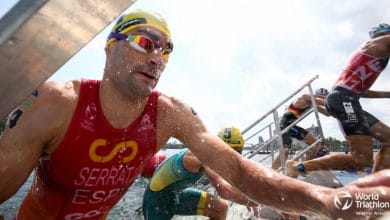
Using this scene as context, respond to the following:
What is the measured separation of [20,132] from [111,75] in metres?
0.93

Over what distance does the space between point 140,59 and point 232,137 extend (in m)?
3.48

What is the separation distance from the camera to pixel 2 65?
0.62 m

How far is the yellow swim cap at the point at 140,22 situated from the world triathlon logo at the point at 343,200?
1933 mm

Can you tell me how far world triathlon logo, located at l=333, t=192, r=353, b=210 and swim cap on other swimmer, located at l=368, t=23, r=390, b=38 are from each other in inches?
161

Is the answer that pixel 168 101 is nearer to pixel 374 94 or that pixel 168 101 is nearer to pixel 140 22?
pixel 140 22

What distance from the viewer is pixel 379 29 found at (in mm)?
4797

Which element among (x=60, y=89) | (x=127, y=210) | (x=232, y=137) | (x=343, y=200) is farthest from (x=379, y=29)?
(x=127, y=210)

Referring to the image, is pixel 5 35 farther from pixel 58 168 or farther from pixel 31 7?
pixel 58 168

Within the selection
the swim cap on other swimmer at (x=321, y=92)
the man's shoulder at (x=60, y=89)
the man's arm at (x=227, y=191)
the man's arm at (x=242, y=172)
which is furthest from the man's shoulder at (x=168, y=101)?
the swim cap on other swimmer at (x=321, y=92)

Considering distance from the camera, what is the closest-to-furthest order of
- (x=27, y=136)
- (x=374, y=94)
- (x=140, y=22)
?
(x=27, y=136) → (x=140, y=22) → (x=374, y=94)

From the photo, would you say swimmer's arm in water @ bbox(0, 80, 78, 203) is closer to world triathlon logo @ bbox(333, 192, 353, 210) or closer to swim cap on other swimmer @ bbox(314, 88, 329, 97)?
world triathlon logo @ bbox(333, 192, 353, 210)

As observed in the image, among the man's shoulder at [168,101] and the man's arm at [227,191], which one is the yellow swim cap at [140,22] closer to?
the man's shoulder at [168,101]

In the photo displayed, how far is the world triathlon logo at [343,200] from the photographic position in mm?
1459

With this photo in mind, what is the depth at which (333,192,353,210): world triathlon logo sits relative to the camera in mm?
1459
